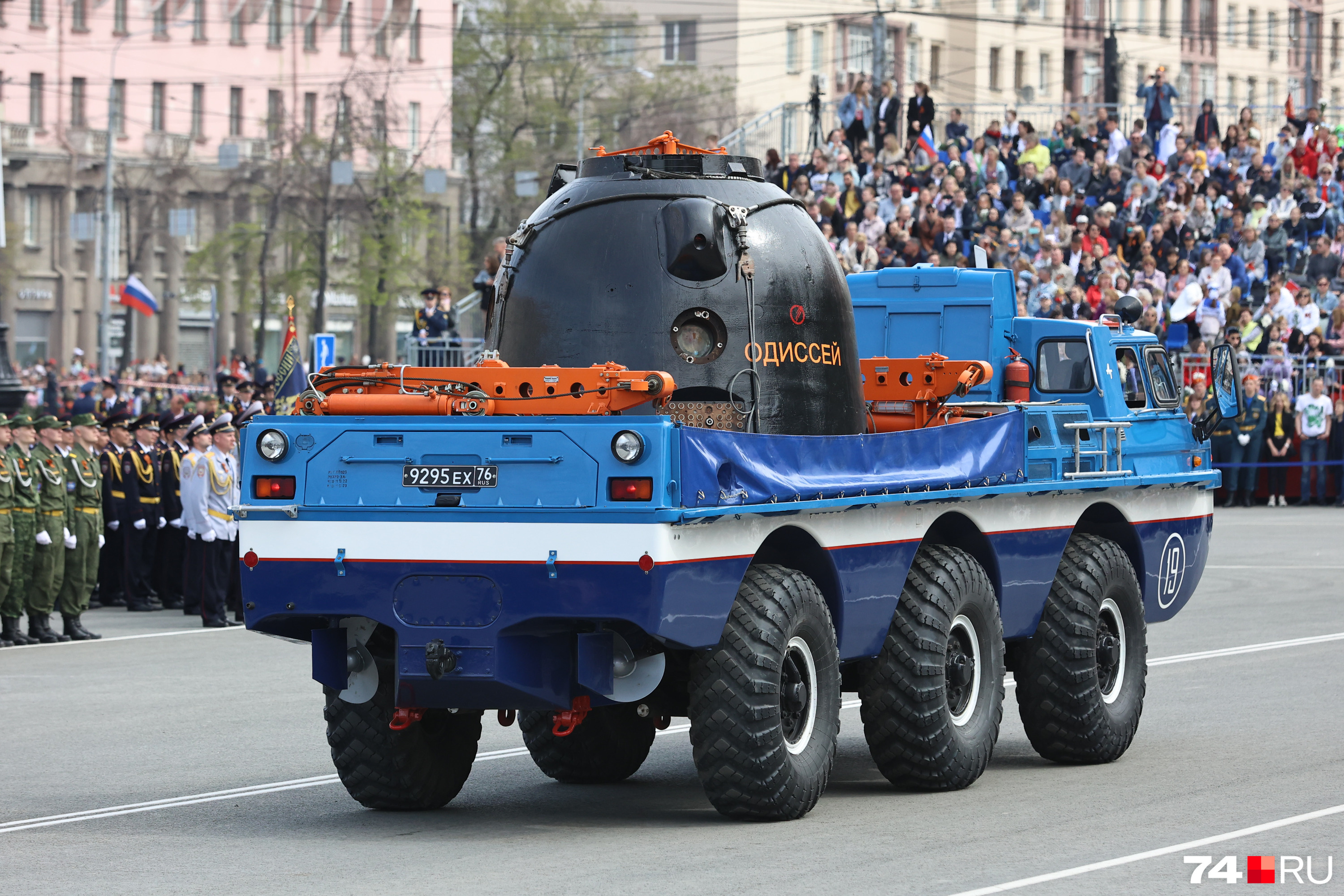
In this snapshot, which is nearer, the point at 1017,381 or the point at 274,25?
the point at 1017,381

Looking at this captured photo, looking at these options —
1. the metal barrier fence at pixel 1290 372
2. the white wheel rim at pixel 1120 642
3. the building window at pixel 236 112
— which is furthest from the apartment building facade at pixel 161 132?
the white wheel rim at pixel 1120 642

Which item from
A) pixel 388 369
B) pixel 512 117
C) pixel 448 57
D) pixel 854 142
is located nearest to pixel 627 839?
pixel 388 369

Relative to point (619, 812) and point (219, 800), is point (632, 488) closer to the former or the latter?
point (619, 812)

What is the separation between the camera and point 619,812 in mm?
10797

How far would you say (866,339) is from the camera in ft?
47.9

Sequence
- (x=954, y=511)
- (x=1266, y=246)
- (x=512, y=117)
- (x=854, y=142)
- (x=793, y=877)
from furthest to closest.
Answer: (x=512, y=117)
(x=854, y=142)
(x=1266, y=246)
(x=954, y=511)
(x=793, y=877)

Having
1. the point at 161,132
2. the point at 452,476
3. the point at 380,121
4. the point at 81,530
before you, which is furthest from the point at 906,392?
the point at 161,132

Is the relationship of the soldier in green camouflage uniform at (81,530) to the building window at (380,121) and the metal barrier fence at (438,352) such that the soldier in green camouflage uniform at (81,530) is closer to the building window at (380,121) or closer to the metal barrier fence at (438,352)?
the metal barrier fence at (438,352)

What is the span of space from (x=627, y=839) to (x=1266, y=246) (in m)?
25.8

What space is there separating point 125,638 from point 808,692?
11534 millimetres

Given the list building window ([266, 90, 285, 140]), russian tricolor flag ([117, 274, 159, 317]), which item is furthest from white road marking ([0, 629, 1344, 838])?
building window ([266, 90, 285, 140])

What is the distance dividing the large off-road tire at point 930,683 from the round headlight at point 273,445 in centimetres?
314

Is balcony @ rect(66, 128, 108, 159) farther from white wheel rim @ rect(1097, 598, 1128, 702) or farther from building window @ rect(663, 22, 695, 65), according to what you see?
white wheel rim @ rect(1097, 598, 1128, 702)

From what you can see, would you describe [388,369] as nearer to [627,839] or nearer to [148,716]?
[627,839]
